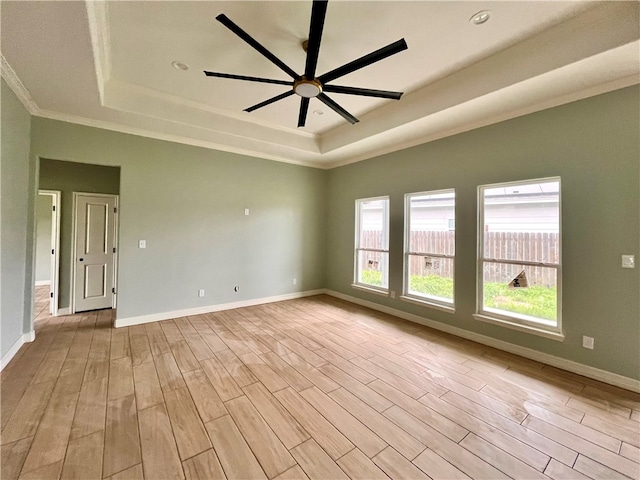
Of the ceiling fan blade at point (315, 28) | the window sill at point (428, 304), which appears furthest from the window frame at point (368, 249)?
the ceiling fan blade at point (315, 28)

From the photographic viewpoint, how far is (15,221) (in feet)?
9.73

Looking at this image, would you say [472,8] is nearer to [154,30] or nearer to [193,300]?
[154,30]

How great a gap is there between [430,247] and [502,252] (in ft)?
3.36

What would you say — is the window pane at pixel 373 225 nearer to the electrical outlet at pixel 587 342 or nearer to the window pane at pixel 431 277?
the window pane at pixel 431 277

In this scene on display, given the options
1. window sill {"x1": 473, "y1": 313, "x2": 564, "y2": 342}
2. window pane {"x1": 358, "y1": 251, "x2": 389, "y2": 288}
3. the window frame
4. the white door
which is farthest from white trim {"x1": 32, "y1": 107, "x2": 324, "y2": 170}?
window sill {"x1": 473, "y1": 313, "x2": 564, "y2": 342}

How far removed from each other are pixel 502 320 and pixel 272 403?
2.98m

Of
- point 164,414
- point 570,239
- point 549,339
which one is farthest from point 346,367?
point 570,239

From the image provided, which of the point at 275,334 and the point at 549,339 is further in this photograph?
the point at 275,334

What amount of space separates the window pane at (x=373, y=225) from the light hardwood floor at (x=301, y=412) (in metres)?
2.17

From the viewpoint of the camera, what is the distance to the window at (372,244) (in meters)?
5.06

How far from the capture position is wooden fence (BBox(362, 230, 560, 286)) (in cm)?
308

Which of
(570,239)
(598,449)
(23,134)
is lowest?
(598,449)

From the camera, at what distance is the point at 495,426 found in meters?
2.01

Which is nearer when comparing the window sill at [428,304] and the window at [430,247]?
the window sill at [428,304]
